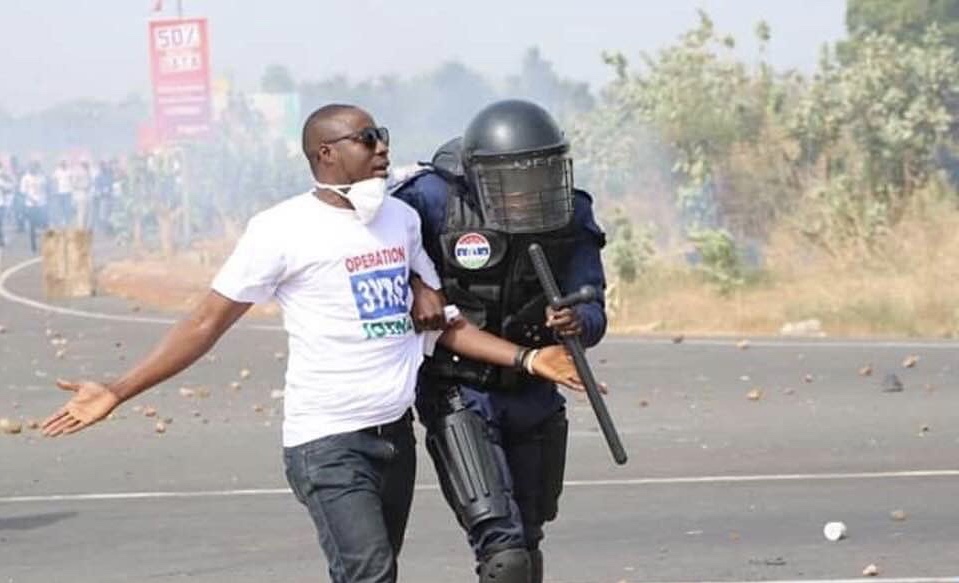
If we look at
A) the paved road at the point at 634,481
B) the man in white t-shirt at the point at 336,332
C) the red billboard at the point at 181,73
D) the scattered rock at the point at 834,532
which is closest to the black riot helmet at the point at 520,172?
the man in white t-shirt at the point at 336,332

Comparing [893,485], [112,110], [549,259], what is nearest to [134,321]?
[893,485]

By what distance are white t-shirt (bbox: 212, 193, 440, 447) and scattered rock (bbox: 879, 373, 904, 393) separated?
981 centimetres

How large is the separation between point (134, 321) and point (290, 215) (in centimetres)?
1747

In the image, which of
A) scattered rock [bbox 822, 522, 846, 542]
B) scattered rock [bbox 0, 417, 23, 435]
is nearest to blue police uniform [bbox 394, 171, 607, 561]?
scattered rock [bbox 822, 522, 846, 542]

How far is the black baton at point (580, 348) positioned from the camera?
6.69 m

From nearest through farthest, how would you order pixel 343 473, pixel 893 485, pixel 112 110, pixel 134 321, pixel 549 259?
pixel 343 473, pixel 549 259, pixel 893 485, pixel 134 321, pixel 112 110

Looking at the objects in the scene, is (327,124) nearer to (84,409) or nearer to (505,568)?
(84,409)

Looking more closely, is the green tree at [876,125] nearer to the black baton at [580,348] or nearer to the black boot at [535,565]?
the black boot at [535,565]

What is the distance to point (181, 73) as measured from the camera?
35531 millimetres

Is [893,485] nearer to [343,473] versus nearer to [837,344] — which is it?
[343,473]

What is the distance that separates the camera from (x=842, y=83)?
1070 inches

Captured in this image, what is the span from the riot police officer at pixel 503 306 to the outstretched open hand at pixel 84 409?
1047 mm

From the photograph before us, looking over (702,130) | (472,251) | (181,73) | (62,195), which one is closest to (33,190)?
Answer: (62,195)

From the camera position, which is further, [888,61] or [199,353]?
[888,61]
